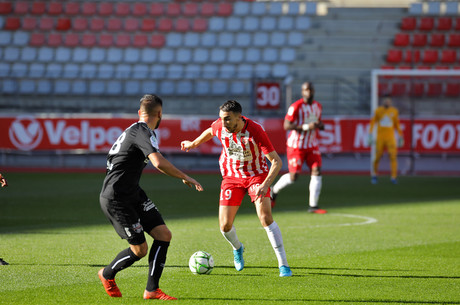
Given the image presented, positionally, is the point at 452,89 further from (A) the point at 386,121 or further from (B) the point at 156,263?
(B) the point at 156,263

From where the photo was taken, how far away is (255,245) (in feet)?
30.2

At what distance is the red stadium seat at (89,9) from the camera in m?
29.9

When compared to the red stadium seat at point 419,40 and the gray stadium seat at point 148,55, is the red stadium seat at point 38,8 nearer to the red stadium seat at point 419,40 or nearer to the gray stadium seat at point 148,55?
the gray stadium seat at point 148,55

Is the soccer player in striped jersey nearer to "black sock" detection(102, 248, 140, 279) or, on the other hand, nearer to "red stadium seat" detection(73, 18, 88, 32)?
"black sock" detection(102, 248, 140, 279)

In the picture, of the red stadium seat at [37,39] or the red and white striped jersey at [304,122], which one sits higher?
the red stadium seat at [37,39]

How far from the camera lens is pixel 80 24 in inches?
1163

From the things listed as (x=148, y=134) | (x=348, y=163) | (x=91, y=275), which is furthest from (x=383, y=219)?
(x=348, y=163)

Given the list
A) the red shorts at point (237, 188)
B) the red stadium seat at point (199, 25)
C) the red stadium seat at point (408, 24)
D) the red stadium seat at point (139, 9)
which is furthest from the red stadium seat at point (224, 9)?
the red shorts at point (237, 188)

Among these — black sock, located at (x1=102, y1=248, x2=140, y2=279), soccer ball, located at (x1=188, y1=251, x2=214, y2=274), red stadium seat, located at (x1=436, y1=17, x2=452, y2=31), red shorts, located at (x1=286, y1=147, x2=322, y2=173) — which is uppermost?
red stadium seat, located at (x1=436, y1=17, x2=452, y2=31)

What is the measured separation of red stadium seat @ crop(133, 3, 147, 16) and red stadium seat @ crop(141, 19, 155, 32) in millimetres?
577

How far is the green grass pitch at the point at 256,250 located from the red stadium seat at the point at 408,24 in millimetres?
12499

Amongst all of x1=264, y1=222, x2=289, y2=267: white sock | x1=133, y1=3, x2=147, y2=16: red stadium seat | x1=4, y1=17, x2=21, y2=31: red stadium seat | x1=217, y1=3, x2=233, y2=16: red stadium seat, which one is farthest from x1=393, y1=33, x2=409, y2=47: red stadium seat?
x1=264, y1=222, x2=289, y2=267: white sock

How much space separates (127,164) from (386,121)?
13.9 meters

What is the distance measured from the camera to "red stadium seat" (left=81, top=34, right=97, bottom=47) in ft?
93.8
